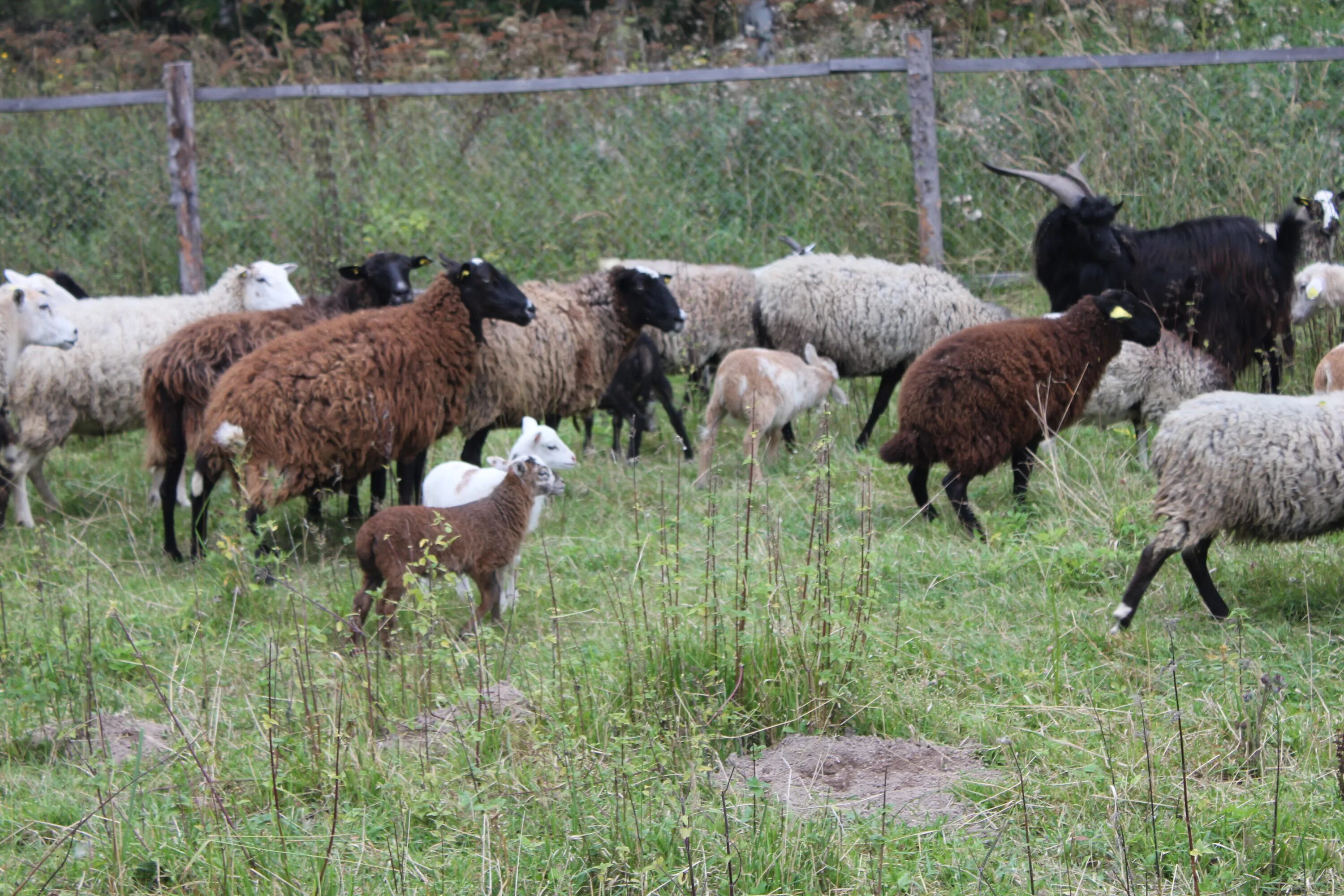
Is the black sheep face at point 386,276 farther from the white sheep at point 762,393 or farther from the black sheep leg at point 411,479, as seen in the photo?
the white sheep at point 762,393

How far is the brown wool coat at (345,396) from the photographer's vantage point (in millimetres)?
5949

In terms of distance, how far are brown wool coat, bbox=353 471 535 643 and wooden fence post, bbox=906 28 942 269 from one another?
5.40 meters

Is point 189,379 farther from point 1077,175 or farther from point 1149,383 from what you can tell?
point 1077,175

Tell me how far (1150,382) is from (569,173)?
5.57 metres

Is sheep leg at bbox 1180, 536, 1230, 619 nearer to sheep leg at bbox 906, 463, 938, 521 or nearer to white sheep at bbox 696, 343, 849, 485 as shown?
sheep leg at bbox 906, 463, 938, 521

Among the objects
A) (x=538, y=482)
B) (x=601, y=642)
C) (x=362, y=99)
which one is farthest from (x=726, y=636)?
(x=362, y=99)

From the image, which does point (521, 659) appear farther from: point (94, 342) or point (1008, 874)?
point (94, 342)

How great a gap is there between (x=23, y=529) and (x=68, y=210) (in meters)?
4.82

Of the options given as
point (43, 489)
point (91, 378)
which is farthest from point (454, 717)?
point (43, 489)

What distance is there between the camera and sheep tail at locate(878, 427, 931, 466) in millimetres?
6152

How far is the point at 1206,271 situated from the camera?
795cm

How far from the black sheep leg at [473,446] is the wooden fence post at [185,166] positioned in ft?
11.8

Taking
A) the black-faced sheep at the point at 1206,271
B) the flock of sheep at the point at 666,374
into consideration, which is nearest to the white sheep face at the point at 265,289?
the flock of sheep at the point at 666,374

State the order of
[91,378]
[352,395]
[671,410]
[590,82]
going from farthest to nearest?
[590,82], [671,410], [91,378], [352,395]
